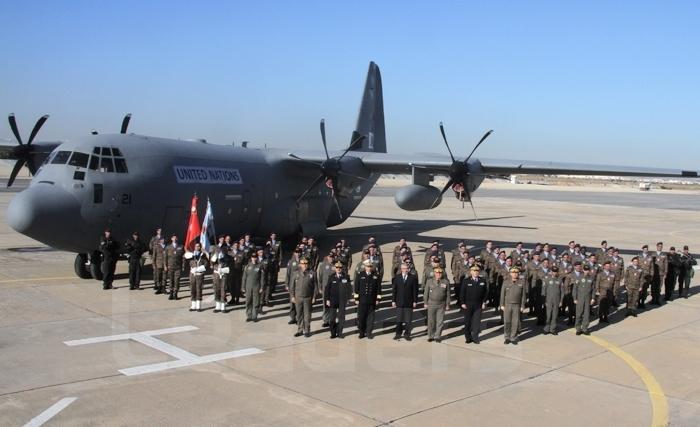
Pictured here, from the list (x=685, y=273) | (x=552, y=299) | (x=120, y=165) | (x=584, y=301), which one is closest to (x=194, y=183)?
(x=120, y=165)

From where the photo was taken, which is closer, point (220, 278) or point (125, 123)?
point (220, 278)

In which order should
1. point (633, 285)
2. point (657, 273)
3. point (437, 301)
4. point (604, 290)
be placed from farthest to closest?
point (657, 273), point (633, 285), point (604, 290), point (437, 301)

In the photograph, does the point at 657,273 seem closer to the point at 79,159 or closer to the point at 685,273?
the point at 685,273

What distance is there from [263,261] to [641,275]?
8.74m

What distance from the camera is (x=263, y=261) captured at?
43.6 ft

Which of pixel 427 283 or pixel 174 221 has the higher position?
pixel 174 221

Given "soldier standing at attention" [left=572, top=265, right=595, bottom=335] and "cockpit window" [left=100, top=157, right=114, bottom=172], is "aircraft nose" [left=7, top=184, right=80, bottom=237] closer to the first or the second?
"cockpit window" [left=100, top=157, right=114, bottom=172]

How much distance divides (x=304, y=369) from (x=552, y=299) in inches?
217

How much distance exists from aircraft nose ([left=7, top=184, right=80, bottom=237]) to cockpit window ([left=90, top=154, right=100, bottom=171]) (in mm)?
977

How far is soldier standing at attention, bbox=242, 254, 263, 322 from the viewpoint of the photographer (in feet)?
41.2

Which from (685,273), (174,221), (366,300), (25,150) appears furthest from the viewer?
(25,150)

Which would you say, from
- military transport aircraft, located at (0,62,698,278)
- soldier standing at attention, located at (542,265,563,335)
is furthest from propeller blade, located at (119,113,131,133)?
soldier standing at attention, located at (542,265,563,335)

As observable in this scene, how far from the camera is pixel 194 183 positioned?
18516mm

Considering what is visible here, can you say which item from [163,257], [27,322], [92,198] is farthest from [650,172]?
[27,322]
